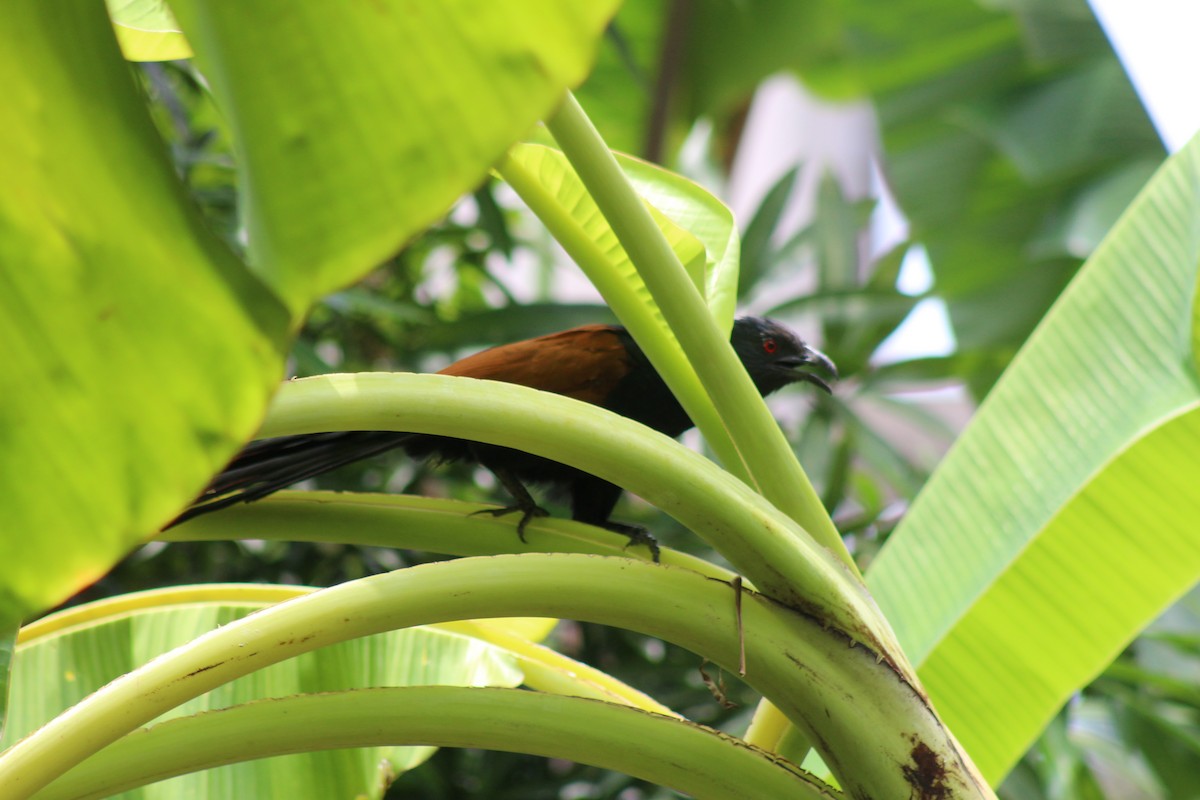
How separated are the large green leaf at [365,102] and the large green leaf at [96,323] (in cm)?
5

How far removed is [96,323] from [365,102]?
0.13 meters

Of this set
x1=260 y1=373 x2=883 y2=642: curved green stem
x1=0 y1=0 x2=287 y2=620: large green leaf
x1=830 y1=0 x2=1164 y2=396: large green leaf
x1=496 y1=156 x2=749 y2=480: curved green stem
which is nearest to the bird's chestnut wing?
x1=496 y1=156 x2=749 y2=480: curved green stem

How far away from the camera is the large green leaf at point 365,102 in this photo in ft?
1.04

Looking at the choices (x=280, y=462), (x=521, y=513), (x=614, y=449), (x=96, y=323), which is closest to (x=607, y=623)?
(x=614, y=449)

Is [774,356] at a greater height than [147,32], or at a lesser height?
greater

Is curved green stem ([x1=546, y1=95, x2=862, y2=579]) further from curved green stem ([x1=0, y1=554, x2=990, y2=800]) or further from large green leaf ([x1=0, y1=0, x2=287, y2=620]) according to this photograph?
large green leaf ([x1=0, y1=0, x2=287, y2=620])

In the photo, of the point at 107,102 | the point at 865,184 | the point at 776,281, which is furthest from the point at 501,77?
the point at 865,184

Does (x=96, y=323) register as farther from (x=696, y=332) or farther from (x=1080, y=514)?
(x=1080, y=514)

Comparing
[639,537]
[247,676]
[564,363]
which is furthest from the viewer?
[564,363]

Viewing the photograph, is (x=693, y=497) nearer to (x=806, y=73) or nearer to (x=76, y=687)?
(x=76, y=687)

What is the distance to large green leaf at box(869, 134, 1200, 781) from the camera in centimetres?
96

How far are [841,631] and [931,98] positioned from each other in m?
2.95

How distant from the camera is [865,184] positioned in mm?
5105

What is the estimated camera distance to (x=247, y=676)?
915 millimetres
